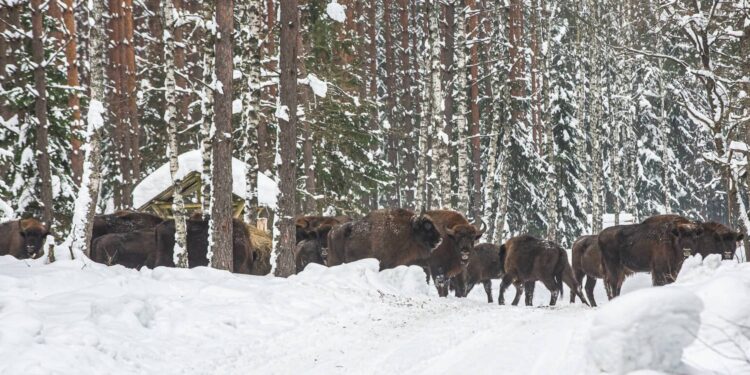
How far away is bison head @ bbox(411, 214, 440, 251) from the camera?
15.7 m

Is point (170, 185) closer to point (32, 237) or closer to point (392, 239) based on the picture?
point (32, 237)

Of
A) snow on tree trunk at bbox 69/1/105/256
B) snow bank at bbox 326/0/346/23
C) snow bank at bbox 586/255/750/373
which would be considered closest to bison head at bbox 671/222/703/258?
snow bank at bbox 326/0/346/23

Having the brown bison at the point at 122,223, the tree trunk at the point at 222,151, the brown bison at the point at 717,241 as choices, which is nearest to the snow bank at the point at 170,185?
the brown bison at the point at 122,223

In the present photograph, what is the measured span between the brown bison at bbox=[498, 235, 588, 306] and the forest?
3.74 metres

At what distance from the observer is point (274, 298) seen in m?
9.80

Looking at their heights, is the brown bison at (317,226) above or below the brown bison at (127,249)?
above

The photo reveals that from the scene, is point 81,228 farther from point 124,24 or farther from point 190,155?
point 124,24

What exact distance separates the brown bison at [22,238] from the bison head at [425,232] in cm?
844

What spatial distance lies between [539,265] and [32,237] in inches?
457

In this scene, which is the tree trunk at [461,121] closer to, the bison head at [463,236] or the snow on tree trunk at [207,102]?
the bison head at [463,236]

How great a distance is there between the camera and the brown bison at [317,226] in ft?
57.8

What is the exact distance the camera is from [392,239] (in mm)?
15711

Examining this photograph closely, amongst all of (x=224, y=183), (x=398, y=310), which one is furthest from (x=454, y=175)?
(x=398, y=310)

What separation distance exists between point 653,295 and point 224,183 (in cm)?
925
